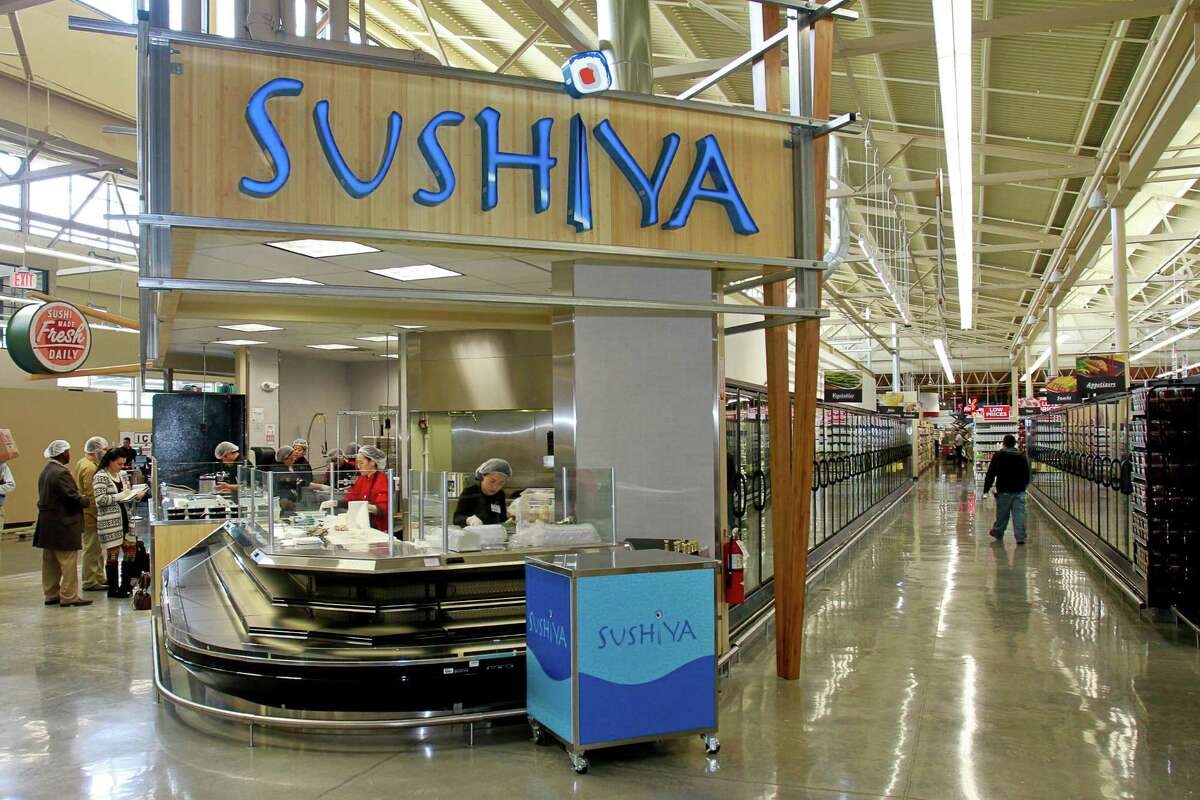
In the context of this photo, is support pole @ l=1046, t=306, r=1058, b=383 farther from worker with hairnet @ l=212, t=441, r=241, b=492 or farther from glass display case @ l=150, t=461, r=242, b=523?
glass display case @ l=150, t=461, r=242, b=523

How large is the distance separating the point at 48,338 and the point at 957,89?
872 centimetres

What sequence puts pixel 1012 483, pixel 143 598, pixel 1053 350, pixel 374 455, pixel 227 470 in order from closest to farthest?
pixel 374 455 < pixel 143 598 < pixel 227 470 < pixel 1012 483 < pixel 1053 350

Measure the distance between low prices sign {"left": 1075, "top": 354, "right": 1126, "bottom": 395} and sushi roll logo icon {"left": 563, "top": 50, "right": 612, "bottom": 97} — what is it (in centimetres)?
1298

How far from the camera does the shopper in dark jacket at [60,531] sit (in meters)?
8.56

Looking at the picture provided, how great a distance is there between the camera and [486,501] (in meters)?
6.01

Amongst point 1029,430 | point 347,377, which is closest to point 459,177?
point 347,377

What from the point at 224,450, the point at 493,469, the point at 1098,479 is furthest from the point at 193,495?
the point at 1098,479

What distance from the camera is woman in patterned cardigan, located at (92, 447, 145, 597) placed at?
8.93 m

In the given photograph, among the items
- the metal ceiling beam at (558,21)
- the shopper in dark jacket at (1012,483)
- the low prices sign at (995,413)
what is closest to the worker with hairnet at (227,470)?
the metal ceiling beam at (558,21)

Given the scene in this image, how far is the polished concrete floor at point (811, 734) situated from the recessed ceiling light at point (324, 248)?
2.93 metres

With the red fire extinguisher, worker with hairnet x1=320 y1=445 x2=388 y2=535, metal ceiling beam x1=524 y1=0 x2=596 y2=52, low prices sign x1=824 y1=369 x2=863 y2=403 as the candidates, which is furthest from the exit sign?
low prices sign x1=824 y1=369 x2=863 y2=403

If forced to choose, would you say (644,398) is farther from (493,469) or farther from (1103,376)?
(1103,376)

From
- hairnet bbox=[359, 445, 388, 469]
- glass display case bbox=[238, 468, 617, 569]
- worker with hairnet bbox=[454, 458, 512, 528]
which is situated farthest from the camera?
hairnet bbox=[359, 445, 388, 469]

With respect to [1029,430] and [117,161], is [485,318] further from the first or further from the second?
[1029,430]
